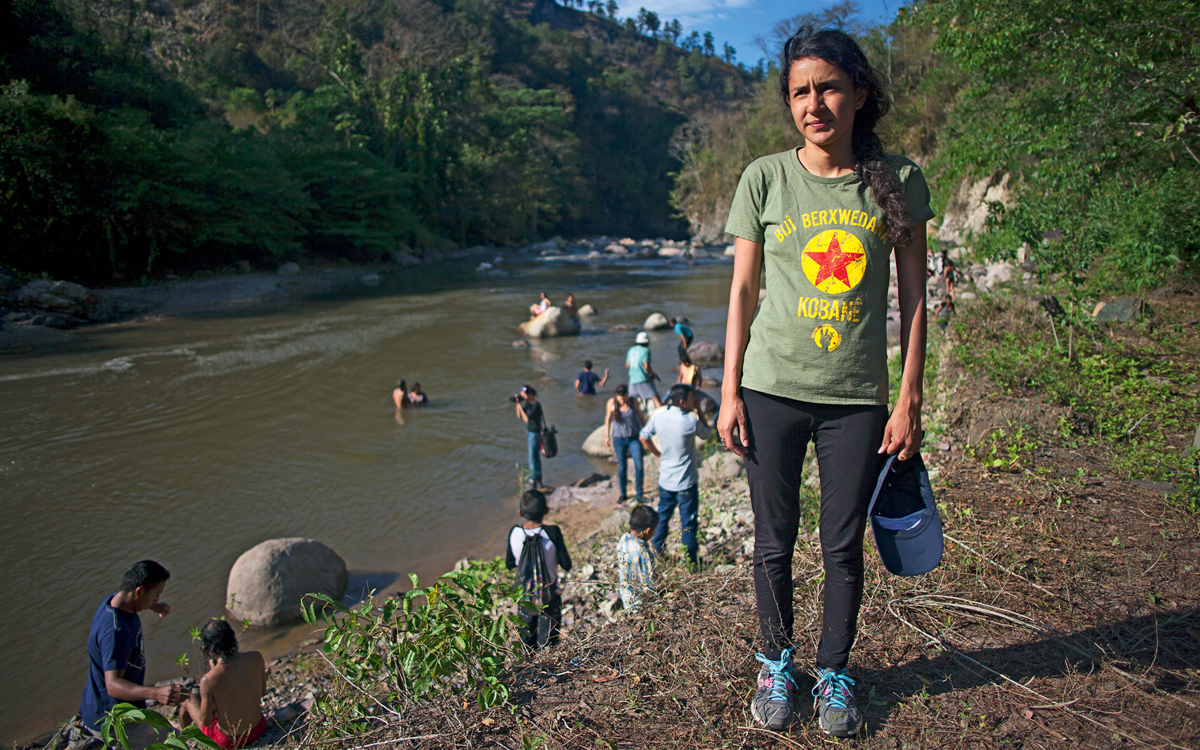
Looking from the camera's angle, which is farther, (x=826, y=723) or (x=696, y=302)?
(x=696, y=302)

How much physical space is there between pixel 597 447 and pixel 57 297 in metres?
16.4

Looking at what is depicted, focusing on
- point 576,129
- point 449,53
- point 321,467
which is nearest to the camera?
point 321,467

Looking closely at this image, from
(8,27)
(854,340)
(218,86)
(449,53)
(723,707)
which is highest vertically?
(449,53)

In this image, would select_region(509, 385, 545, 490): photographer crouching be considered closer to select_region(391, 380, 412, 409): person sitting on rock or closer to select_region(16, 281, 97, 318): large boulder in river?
select_region(391, 380, 412, 409): person sitting on rock

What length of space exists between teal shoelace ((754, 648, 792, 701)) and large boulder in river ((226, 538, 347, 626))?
182 inches

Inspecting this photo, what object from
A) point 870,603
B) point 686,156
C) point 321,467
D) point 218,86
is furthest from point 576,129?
point 870,603

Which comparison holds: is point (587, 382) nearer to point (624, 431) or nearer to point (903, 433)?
point (624, 431)

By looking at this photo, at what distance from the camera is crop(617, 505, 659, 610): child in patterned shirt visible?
3762 mm

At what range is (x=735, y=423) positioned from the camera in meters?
2.18

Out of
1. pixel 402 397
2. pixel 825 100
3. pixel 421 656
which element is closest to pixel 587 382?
pixel 402 397

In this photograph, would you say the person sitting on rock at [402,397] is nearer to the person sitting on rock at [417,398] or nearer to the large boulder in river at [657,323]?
the person sitting on rock at [417,398]

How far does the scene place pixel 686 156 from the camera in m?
60.1

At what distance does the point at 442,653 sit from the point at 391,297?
23.5 metres

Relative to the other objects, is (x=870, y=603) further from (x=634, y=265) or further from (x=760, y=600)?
(x=634, y=265)
